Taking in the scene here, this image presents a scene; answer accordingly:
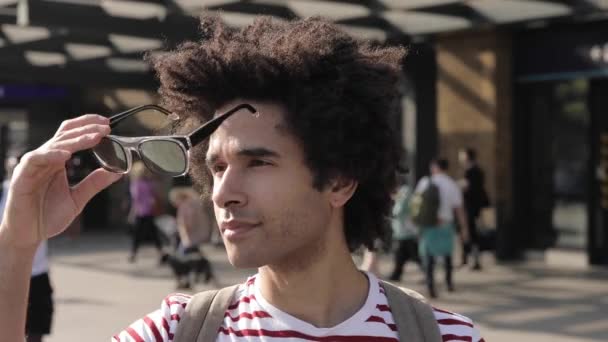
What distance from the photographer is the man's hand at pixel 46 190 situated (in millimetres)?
1854

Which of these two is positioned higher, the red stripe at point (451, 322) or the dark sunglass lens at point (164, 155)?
the dark sunglass lens at point (164, 155)

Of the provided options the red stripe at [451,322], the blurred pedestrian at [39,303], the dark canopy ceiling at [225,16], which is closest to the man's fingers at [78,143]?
the red stripe at [451,322]

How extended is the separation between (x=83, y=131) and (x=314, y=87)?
0.46 m

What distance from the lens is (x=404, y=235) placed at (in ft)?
39.4

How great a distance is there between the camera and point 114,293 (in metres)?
12.1

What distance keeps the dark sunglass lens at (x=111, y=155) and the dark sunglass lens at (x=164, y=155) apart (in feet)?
0.12

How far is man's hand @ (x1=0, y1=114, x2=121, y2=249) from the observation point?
185cm

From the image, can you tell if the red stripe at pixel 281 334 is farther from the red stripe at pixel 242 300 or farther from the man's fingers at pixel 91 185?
the man's fingers at pixel 91 185

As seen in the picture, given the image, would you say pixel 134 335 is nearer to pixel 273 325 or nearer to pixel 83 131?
pixel 273 325

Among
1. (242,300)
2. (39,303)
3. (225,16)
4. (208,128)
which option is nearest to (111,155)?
(208,128)

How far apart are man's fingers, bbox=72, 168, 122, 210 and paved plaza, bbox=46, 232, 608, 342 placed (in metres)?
7.09

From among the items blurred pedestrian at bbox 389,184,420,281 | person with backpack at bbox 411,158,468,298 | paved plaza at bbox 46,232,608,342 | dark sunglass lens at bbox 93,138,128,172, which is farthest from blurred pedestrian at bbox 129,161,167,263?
dark sunglass lens at bbox 93,138,128,172

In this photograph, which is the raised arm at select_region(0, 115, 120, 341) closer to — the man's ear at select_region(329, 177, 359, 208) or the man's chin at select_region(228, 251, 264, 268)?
Result: the man's chin at select_region(228, 251, 264, 268)

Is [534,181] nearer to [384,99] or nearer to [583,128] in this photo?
[583,128]
